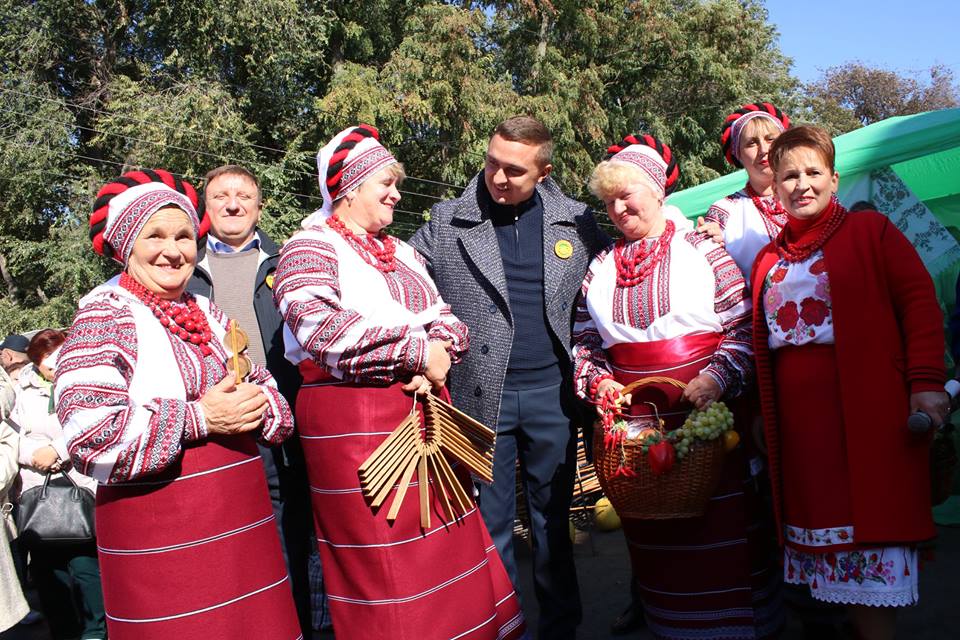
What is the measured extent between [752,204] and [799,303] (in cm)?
77

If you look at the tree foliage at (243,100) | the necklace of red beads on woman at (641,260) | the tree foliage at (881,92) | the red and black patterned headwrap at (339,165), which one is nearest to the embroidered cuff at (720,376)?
the necklace of red beads on woman at (641,260)

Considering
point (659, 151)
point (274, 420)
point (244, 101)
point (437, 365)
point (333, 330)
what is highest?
point (244, 101)

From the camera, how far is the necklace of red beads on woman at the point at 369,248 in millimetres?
2904

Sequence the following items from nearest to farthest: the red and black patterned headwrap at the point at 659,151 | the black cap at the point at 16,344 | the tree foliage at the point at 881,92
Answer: the red and black patterned headwrap at the point at 659,151, the black cap at the point at 16,344, the tree foliage at the point at 881,92

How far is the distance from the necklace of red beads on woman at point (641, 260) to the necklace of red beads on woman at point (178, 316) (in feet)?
4.87

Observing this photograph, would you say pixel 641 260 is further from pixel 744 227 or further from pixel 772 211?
pixel 772 211

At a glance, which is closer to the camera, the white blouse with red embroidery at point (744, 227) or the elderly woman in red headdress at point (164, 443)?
the elderly woman in red headdress at point (164, 443)

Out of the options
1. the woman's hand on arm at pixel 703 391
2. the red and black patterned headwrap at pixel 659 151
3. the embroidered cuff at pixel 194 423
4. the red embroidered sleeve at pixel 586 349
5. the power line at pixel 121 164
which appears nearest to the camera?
the embroidered cuff at pixel 194 423

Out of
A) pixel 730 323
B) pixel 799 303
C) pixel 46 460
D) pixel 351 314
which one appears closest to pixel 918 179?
pixel 730 323

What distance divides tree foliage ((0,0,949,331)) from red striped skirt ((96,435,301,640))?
477 inches

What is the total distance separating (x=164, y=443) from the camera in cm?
230

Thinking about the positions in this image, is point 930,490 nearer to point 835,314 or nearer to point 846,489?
point 846,489

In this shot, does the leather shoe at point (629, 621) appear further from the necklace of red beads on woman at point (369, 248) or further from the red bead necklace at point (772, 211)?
the necklace of red beads on woman at point (369, 248)

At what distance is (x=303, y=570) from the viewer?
363 centimetres
